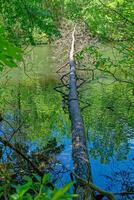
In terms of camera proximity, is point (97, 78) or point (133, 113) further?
point (97, 78)

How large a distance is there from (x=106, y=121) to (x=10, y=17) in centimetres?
395

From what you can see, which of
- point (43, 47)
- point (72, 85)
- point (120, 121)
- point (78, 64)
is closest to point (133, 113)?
point (120, 121)

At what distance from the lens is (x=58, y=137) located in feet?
32.8

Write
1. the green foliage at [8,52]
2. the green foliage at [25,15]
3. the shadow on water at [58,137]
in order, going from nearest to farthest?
the green foliage at [8,52]
the shadow on water at [58,137]
the green foliage at [25,15]

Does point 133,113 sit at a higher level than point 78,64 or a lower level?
lower

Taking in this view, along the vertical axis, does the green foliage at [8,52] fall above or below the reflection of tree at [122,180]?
above

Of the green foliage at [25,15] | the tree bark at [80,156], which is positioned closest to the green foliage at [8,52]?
the tree bark at [80,156]

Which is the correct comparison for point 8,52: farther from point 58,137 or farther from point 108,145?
point 58,137

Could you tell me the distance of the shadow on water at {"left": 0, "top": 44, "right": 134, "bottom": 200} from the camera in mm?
7270

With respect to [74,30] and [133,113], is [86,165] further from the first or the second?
[74,30]

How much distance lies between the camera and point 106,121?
1131 centimetres

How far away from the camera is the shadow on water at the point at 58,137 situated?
727 cm

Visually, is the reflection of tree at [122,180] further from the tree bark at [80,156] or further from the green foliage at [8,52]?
the green foliage at [8,52]

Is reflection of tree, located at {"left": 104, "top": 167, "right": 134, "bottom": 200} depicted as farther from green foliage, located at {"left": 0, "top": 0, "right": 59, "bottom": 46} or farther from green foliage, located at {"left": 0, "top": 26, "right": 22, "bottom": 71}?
green foliage, located at {"left": 0, "top": 0, "right": 59, "bottom": 46}
